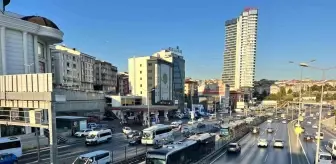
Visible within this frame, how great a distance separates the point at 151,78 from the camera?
328 feet

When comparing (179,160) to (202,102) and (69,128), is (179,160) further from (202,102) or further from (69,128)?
(202,102)

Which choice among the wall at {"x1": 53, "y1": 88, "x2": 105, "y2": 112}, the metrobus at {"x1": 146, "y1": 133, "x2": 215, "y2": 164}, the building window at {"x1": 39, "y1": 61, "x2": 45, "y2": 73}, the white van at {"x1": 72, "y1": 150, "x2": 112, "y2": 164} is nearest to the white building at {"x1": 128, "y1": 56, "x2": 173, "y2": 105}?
the wall at {"x1": 53, "y1": 88, "x2": 105, "y2": 112}

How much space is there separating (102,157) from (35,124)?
30.1ft

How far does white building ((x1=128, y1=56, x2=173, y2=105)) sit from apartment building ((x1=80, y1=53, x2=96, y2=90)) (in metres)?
15.4

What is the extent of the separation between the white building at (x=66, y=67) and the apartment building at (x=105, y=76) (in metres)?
14.4

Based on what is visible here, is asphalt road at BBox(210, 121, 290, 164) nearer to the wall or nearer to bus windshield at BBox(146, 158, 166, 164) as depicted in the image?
bus windshield at BBox(146, 158, 166, 164)

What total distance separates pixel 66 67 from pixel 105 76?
25.9 metres

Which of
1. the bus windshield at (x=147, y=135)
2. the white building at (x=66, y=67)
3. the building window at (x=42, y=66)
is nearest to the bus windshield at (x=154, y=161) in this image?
the bus windshield at (x=147, y=135)

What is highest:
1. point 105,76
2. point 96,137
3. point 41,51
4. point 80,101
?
point 41,51

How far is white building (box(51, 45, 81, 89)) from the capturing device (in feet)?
273

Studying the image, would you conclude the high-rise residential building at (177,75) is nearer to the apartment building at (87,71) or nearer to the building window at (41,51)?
the apartment building at (87,71)

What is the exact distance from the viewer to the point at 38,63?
146 feet

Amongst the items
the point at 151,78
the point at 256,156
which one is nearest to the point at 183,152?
the point at 256,156

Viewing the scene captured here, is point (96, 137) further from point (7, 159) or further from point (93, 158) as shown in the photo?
point (93, 158)
